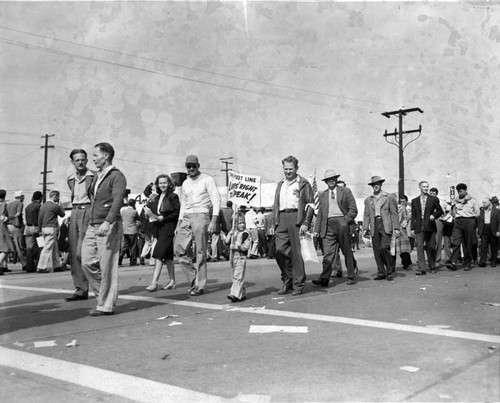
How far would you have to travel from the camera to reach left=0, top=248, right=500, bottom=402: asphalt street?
3.73 metres

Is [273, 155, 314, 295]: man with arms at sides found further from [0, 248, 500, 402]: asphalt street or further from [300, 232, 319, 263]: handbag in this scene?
[0, 248, 500, 402]: asphalt street

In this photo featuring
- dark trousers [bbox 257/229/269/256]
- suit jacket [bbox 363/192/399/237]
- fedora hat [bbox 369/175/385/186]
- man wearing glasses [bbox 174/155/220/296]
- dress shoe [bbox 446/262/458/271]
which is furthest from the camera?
dark trousers [bbox 257/229/269/256]

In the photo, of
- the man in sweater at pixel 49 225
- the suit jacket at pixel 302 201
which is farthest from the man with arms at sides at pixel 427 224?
the man in sweater at pixel 49 225

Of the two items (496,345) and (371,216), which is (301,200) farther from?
(496,345)

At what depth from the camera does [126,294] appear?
362 inches

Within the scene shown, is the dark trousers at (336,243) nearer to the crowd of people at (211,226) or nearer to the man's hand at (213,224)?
the crowd of people at (211,226)

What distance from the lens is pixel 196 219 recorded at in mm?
9031

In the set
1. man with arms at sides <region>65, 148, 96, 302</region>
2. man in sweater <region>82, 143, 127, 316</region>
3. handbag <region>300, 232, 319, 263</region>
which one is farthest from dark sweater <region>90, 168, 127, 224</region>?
handbag <region>300, 232, 319, 263</region>

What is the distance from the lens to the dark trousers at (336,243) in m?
9.92

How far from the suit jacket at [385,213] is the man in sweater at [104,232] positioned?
18.7 feet

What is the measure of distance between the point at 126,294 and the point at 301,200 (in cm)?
311

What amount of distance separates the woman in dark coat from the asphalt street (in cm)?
100

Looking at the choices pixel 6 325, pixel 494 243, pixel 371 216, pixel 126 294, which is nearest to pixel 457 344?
pixel 6 325

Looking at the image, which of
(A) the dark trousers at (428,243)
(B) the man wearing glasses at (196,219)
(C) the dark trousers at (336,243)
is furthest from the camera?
(A) the dark trousers at (428,243)
